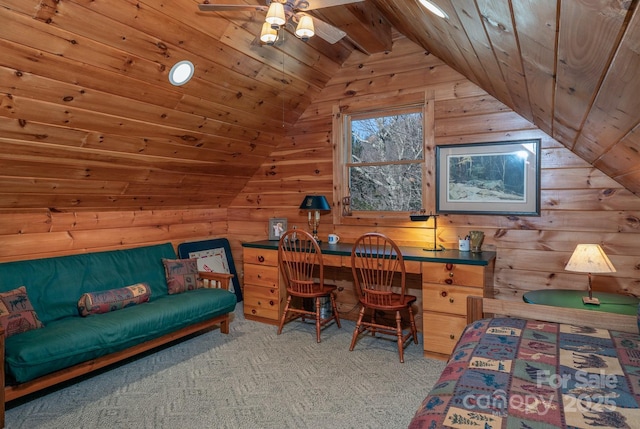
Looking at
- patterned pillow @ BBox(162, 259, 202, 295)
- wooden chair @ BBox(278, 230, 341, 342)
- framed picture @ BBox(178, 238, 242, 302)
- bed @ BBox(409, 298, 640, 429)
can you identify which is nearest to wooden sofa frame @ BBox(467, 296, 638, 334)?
bed @ BBox(409, 298, 640, 429)

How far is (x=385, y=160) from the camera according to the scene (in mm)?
3932

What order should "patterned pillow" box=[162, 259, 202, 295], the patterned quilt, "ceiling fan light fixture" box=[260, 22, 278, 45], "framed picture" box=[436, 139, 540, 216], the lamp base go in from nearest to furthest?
the patterned quilt
"ceiling fan light fixture" box=[260, 22, 278, 45]
the lamp base
"framed picture" box=[436, 139, 540, 216]
"patterned pillow" box=[162, 259, 202, 295]

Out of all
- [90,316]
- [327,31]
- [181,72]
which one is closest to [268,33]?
[327,31]

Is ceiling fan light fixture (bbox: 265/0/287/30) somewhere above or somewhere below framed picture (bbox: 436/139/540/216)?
above

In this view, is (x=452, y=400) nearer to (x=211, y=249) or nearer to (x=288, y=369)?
(x=288, y=369)

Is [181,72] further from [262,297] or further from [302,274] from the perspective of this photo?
[262,297]

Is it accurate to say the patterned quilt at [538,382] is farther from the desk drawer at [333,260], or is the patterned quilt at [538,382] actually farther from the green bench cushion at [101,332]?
the green bench cushion at [101,332]

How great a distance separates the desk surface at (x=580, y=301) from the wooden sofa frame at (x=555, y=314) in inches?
13.5

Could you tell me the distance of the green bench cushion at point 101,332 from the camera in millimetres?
2256

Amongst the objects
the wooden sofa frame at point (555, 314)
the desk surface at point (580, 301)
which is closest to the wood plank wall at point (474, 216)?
the desk surface at point (580, 301)

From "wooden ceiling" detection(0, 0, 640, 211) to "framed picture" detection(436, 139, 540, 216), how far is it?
1.13 feet

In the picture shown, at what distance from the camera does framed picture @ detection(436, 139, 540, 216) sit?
3.14 metres

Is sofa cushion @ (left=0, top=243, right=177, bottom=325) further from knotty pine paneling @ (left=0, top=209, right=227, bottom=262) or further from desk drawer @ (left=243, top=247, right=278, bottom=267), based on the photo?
desk drawer @ (left=243, top=247, right=278, bottom=267)

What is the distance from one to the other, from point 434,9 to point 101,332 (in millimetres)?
2654
